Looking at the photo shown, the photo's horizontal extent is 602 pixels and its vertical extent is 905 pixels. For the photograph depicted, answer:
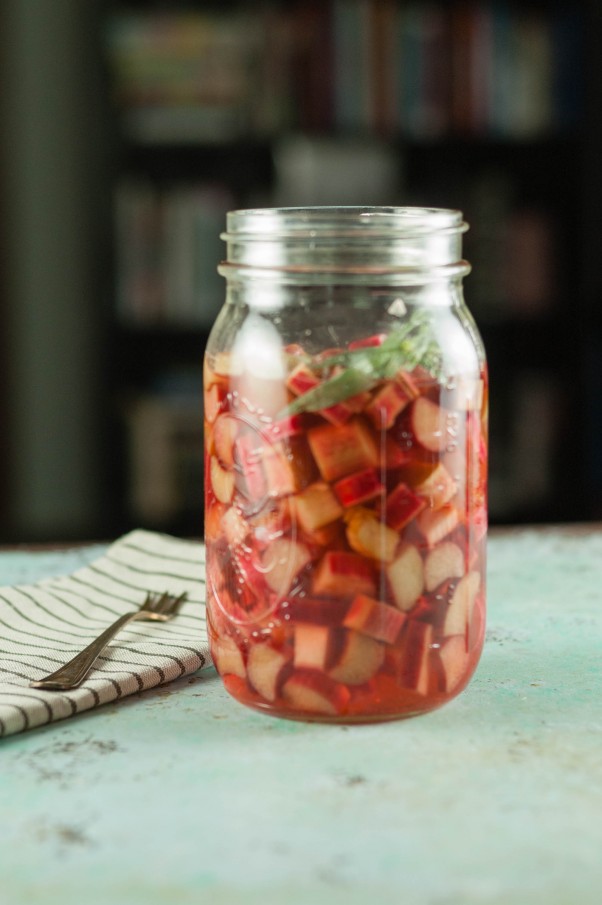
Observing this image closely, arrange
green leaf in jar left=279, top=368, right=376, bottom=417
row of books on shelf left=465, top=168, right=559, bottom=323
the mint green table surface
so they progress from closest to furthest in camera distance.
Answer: the mint green table surface, green leaf in jar left=279, top=368, right=376, bottom=417, row of books on shelf left=465, top=168, right=559, bottom=323

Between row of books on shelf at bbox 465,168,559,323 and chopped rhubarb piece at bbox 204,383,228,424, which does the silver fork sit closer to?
chopped rhubarb piece at bbox 204,383,228,424

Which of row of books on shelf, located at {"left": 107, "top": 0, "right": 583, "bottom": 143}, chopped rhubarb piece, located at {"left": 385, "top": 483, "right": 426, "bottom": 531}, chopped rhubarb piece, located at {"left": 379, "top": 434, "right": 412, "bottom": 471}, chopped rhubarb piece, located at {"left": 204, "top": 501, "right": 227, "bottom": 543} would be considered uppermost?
row of books on shelf, located at {"left": 107, "top": 0, "right": 583, "bottom": 143}

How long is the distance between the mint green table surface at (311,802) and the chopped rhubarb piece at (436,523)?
0.38 ft

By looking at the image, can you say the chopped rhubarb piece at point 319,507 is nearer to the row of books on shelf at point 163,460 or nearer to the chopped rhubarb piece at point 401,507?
the chopped rhubarb piece at point 401,507

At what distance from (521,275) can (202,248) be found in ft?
2.47

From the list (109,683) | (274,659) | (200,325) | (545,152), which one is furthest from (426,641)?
(545,152)

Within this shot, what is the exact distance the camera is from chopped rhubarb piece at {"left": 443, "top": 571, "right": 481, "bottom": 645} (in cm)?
71

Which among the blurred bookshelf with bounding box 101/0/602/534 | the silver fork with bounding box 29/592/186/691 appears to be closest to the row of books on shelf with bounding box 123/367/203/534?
the blurred bookshelf with bounding box 101/0/602/534

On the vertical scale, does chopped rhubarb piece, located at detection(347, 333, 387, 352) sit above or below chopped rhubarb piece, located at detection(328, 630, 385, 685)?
above

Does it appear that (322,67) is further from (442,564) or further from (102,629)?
(442,564)

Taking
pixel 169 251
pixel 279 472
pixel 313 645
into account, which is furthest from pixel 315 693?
pixel 169 251

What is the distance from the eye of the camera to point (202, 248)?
267cm

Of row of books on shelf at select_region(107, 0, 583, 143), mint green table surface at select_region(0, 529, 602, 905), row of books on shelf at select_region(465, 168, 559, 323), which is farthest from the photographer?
row of books on shelf at select_region(465, 168, 559, 323)

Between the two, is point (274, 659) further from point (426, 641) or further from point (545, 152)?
point (545, 152)
